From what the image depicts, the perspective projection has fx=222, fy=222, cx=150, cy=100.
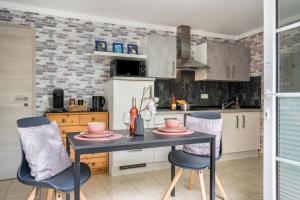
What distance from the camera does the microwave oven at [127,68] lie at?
3.50 m

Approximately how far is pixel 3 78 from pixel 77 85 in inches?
40.5

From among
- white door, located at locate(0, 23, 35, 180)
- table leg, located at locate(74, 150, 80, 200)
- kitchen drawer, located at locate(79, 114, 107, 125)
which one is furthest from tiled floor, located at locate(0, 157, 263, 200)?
table leg, located at locate(74, 150, 80, 200)

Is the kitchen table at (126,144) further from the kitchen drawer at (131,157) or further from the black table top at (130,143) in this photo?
the kitchen drawer at (131,157)

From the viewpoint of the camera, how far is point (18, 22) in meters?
3.35

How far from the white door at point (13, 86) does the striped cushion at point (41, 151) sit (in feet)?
5.68

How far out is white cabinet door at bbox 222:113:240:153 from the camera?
392 cm

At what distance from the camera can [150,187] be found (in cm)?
280

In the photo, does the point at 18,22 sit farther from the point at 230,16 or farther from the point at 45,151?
the point at 230,16

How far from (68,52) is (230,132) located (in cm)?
310

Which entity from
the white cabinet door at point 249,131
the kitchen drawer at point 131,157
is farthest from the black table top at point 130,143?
the white cabinet door at point 249,131

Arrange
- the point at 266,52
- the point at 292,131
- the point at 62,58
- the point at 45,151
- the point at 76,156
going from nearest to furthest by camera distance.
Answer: the point at 76,156 → the point at 45,151 → the point at 292,131 → the point at 266,52 → the point at 62,58

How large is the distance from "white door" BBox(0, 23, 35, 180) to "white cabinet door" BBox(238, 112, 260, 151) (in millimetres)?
3531

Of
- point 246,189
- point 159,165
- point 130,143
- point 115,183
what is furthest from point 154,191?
point 130,143

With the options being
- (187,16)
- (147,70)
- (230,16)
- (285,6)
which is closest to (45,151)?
(285,6)
